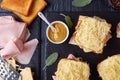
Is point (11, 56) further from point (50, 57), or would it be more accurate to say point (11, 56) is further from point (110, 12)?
point (110, 12)

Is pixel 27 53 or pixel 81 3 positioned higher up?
pixel 81 3

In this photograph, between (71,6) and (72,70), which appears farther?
(71,6)

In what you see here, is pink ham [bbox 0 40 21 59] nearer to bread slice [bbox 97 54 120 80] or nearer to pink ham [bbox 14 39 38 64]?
pink ham [bbox 14 39 38 64]

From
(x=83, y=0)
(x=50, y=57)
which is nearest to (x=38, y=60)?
(x=50, y=57)

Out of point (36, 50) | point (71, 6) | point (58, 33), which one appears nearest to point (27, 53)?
point (36, 50)

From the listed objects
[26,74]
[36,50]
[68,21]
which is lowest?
[26,74]

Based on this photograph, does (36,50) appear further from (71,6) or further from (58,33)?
(71,6)

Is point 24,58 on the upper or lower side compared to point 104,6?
lower
